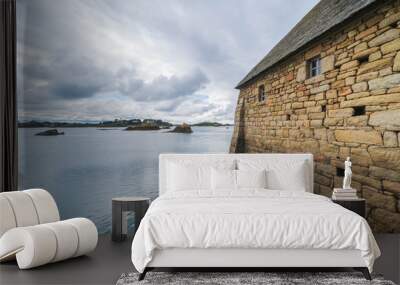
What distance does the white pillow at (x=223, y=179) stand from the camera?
5458 millimetres

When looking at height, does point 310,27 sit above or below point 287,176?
above

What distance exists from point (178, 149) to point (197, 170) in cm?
128

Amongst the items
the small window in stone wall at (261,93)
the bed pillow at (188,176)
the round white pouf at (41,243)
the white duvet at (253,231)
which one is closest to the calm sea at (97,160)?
the small window in stone wall at (261,93)

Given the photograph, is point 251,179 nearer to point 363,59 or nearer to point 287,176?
point 287,176

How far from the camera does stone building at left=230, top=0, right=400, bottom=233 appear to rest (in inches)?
206

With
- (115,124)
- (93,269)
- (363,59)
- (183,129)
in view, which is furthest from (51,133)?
(363,59)

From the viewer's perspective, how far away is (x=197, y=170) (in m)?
5.66

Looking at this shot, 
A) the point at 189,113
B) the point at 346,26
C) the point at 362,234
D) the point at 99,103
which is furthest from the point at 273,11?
the point at 362,234

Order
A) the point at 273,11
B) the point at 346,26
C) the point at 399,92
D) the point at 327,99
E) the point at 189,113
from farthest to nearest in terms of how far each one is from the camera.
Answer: the point at 189,113 → the point at 273,11 → the point at 327,99 → the point at 346,26 → the point at 399,92

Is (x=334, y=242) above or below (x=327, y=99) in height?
below

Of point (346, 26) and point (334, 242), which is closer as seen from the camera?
point (334, 242)

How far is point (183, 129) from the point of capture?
7.02m

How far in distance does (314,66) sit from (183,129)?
205 cm

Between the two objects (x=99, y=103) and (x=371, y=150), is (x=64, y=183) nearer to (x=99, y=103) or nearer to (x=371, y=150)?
(x=99, y=103)
